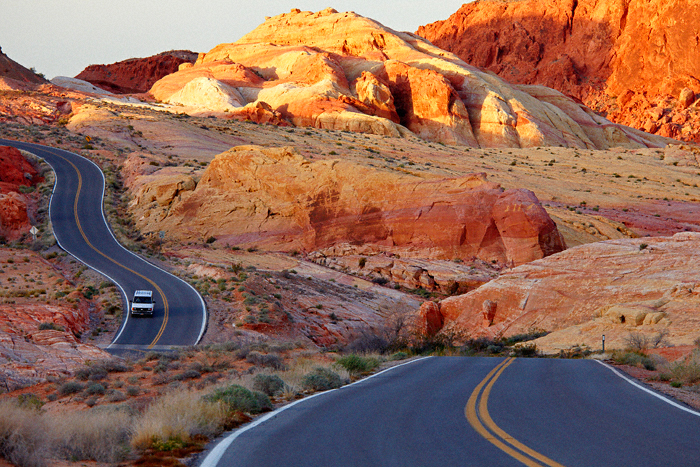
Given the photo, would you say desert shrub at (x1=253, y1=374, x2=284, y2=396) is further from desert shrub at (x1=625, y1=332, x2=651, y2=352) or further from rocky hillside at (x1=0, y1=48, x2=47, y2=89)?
rocky hillside at (x1=0, y1=48, x2=47, y2=89)

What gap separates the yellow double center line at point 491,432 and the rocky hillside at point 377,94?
66363 mm

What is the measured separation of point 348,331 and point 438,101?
190 feet

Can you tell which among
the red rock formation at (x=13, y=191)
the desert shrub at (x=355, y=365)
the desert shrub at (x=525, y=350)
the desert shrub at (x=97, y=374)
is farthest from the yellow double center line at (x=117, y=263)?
the desert shrub at (x=525, y=350)

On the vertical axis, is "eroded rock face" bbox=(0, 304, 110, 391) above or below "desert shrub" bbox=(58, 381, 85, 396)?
below

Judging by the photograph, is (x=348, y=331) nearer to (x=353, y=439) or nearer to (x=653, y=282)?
(x=653, y=282)

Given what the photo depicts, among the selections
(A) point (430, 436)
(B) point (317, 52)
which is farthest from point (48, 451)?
(B) point (317, 52)

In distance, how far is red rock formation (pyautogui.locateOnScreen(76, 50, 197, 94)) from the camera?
150000mm

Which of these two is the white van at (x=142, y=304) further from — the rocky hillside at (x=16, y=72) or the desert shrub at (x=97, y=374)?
the rocky hillside at (x=16, y=72)

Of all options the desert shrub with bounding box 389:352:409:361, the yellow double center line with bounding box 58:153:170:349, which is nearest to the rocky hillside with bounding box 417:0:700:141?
the yellow double center line with bounding box 58:153:170:349

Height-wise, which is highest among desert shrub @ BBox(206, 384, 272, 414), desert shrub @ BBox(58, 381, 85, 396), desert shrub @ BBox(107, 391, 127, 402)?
desert shrub @ BBox(206, 384, 272, 414)

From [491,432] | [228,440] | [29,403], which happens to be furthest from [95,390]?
[491,432]

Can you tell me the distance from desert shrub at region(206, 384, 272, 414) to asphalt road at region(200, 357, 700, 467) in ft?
1.81

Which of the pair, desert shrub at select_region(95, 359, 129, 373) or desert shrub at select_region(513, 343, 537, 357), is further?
desert shrub at select_region(513, 343, 537, 357)

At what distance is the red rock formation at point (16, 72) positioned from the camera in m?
106
